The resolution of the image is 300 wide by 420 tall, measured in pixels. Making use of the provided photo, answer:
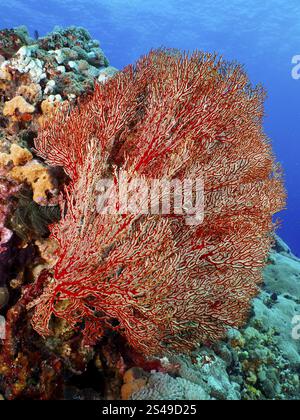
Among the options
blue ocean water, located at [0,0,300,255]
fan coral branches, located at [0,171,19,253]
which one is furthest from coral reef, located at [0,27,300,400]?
blue ocean water, located at [0,0,300,255]

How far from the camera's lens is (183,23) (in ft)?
175

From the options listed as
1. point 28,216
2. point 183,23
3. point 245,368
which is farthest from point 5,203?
point 183,23

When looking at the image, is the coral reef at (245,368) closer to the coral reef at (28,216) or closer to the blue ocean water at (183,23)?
the coral reef at (28,216)

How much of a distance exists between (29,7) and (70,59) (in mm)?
58346

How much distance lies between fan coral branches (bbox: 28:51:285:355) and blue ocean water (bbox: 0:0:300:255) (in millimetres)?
36715

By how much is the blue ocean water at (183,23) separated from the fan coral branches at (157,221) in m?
36.7

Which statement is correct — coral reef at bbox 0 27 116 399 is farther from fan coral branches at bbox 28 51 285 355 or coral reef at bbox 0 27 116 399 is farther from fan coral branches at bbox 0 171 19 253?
fan coral branches at bbox 28 51 285 355

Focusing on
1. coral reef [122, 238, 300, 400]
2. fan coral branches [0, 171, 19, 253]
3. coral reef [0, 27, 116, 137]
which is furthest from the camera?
coral reef [0, 27, 116, 137]

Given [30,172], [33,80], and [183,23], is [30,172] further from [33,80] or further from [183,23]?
[183,23]

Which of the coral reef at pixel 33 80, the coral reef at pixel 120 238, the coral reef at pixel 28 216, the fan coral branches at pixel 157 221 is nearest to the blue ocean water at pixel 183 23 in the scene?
the coral reef at pixel 33 80

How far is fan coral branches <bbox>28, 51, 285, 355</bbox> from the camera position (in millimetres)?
2926

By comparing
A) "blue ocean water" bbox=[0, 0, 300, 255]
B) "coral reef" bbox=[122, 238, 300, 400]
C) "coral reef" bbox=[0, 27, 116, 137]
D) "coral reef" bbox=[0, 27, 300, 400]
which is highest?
"blue ocean water" bbox=[0, 0, 300, 255]

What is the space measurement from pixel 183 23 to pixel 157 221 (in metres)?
60.2

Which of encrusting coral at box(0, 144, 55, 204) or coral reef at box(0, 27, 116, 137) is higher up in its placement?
coral reef at box(0, 27, 116, 137)
